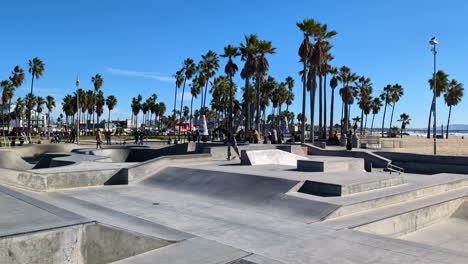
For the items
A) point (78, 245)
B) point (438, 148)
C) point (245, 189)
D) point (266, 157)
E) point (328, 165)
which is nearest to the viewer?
point (78, 245)

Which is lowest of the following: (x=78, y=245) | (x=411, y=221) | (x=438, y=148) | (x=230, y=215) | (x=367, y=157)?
(x=411, y=221)

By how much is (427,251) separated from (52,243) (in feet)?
20.0

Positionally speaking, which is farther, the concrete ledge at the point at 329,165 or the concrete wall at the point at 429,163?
the concrete wall at the point at 429,163

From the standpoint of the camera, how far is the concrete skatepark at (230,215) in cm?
559

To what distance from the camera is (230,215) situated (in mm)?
8742

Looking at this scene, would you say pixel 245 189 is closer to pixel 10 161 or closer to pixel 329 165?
pixel 329 165

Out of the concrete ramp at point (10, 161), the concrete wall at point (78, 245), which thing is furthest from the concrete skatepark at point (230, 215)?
the concrete ramp at point (10, 161)

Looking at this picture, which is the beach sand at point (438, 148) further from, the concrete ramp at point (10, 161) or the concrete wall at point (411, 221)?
the concrete ramp at point (10, 161)

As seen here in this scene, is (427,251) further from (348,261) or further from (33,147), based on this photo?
(33,147)

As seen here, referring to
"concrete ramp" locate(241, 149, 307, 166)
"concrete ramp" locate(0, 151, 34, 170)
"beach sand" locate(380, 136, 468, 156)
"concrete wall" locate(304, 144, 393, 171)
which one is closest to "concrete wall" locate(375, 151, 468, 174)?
"concrete wall" locate(304, 144, 393, 171)

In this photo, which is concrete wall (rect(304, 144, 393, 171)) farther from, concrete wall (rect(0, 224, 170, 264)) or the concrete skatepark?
concrete wall (rect(0, 224, 170, 264))

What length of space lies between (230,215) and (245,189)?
242cm

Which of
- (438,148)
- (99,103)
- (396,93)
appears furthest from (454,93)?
(99,103)

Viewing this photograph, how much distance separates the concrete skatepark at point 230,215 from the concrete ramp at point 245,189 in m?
→ 0.04
